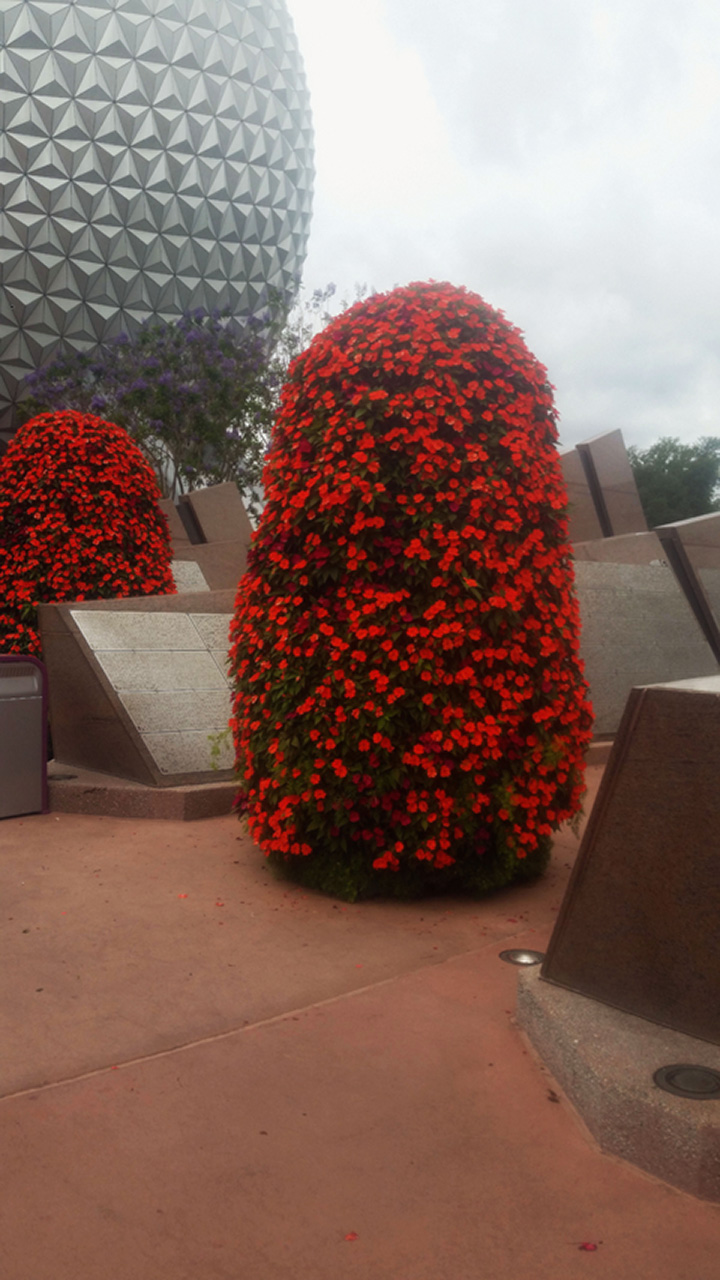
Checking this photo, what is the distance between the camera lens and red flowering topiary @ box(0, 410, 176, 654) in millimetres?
9445

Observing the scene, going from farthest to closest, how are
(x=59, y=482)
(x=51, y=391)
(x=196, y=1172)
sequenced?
(x=51, y=391)
(x=59, y=482)
(x=196, y=1172)

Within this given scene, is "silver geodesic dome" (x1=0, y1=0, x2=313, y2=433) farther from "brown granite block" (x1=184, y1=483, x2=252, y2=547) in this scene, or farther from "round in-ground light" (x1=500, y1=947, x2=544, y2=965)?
"round in-ground light" (x1=500, y1=947, x2=544, y2=965)

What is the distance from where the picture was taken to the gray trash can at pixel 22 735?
676 cm

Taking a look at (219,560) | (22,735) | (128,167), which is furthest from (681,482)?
Result: (22,735)

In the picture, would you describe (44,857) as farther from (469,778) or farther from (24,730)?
(469,778)

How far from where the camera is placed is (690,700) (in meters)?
3.14

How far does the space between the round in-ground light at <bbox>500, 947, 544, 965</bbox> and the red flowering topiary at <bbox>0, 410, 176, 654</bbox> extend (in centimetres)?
616

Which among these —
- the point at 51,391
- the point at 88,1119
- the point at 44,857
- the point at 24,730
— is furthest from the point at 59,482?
the point at 51,391

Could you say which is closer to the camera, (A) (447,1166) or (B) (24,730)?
(A) (447,1166)

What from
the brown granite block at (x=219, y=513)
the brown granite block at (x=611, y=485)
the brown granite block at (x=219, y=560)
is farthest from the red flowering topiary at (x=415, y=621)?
the brown granite block at (x=219, y=513)

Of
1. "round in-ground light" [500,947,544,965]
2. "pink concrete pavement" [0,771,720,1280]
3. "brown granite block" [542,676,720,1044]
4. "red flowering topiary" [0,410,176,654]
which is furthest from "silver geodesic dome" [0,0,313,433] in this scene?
"brown granite block" [542,676,720,1044]

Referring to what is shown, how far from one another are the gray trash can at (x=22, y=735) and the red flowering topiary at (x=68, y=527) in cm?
253

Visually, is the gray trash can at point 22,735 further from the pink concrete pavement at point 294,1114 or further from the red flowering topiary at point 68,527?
the red flowering topiary at point 68,527

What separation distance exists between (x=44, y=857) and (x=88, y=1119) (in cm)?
312
